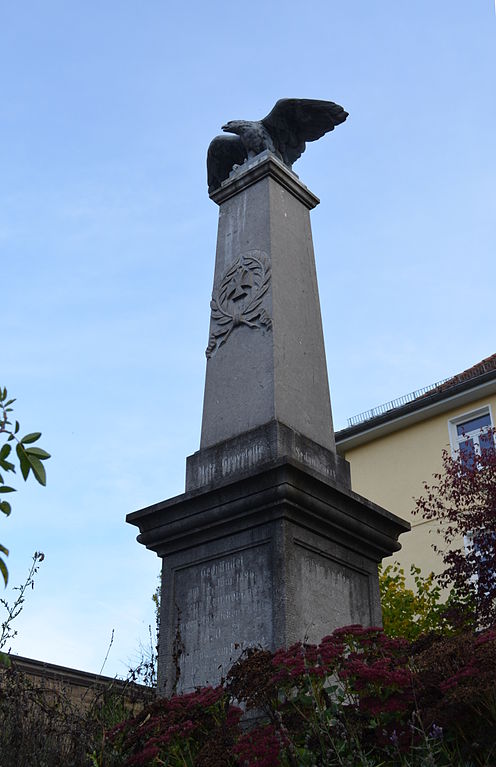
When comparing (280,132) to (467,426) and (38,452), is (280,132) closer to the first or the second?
(38,452)

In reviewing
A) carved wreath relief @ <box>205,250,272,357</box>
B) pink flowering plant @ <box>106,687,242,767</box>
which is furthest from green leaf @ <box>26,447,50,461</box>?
carved wreath relief @ <box>205,250,272,357</box>

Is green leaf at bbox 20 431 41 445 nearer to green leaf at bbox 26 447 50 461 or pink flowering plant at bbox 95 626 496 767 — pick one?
green leaf at bbox 26 447 50 461

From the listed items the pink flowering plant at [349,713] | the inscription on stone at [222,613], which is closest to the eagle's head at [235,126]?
the inscription on stone at [222,613]

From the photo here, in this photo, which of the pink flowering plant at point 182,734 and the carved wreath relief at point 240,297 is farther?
the carved wreath relief at point 240,297

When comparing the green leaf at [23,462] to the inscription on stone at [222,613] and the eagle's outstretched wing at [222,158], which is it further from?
the eagle's outstretched wing at [222,158]

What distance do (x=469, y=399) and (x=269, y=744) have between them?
16117 mm

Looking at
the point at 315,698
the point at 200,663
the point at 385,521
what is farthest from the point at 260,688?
the point at 385,521

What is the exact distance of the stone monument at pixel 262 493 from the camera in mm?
→ 5332

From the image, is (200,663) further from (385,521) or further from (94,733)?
(385,521)

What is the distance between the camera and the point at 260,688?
3.94 meters

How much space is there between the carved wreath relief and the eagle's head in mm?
1456

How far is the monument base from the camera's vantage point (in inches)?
207

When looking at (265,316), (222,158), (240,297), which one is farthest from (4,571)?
(222,158)

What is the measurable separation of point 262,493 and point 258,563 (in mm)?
433
